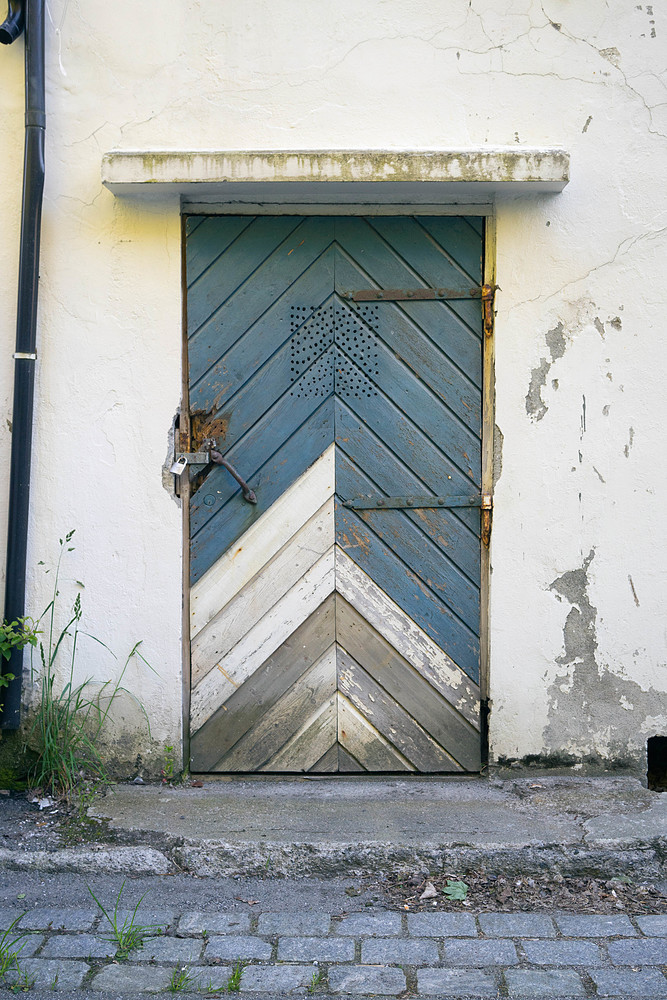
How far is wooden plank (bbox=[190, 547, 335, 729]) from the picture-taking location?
A: 3.65m

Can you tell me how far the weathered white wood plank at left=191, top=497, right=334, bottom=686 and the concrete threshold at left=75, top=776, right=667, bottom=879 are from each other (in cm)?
58

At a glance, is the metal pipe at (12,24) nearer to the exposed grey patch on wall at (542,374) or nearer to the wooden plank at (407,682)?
the exposed grey patch on wall at (542,374)

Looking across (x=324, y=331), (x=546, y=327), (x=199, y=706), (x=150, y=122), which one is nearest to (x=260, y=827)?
(x=199, y=706)

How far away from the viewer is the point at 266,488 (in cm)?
363

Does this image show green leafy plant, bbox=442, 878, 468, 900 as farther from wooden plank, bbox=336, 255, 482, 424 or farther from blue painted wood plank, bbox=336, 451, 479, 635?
wooden plank, bbox=336, 255, 482, 424

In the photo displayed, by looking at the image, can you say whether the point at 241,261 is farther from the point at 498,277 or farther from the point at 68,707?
the point at 68,707

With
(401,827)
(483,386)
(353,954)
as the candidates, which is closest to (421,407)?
(483,386)

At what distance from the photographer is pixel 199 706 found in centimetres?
367

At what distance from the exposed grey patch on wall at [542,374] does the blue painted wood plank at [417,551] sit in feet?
2.30

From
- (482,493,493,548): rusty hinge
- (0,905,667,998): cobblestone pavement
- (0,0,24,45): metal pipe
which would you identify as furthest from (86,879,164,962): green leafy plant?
(0,0,24,45): metal pipe

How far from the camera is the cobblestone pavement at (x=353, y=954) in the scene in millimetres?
2463

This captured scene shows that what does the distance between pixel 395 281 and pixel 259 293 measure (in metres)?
0.58

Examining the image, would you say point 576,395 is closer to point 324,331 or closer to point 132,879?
point 324,331

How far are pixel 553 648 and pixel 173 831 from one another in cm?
171
